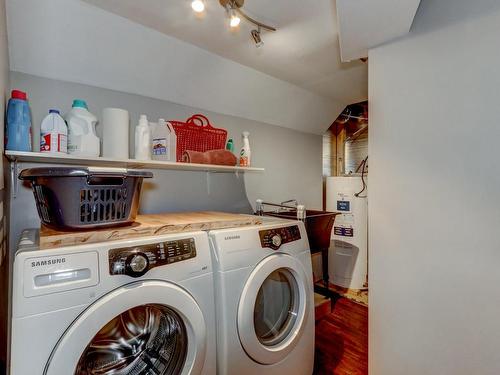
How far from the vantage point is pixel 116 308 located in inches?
34.3

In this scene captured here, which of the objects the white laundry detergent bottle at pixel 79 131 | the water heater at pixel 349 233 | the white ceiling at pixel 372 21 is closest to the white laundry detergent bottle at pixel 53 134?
the white laundry detergent bottle at pixel 79 131

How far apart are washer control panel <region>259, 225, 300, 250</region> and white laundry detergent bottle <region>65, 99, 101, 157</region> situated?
102 centimetres

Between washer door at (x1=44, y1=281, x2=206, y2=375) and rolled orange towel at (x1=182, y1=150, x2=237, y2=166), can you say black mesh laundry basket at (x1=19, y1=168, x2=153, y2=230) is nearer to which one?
washer door at (x1=44, y1=281, x2=206, y2=375)

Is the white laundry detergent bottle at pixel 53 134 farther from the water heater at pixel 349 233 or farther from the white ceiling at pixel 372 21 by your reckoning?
the water heater at pixel 349 233

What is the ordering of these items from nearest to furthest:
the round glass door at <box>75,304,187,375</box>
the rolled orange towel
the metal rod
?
the round glass door at <box>75,304,187,375</box> → the metal rod → the rolled orange towel

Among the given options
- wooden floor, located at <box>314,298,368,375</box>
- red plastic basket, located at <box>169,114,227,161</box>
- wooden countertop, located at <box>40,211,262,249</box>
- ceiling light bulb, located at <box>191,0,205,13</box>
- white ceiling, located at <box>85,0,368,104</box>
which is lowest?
wooden floor, located at <box>314,298,368,375</box>

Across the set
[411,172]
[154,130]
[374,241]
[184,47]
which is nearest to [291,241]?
[374,241]

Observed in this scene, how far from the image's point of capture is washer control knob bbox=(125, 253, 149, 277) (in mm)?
923

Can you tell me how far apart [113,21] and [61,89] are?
491mm

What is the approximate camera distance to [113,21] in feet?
4.68

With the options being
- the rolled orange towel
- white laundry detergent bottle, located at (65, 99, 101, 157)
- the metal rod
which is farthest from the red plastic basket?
the metal rod

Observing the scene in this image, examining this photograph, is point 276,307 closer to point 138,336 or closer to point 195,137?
point 138,336

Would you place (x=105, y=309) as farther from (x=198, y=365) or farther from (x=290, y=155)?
(x=290, y=155)

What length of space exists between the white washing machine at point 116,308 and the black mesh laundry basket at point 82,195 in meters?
0.13
